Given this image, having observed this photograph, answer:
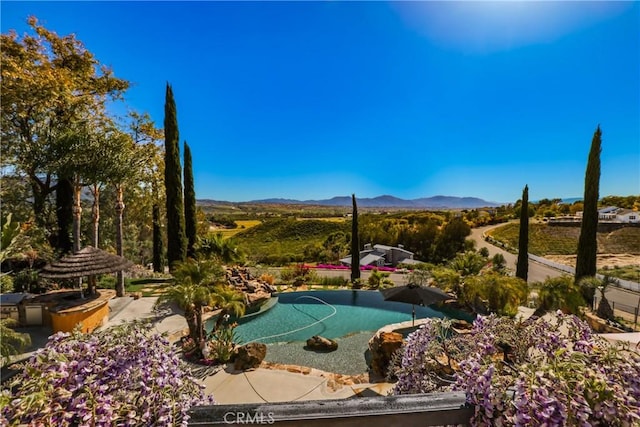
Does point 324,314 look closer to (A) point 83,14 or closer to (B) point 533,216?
(A) point 83,14

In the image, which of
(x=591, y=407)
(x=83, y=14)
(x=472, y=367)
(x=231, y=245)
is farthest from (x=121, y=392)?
(x=231, y=245)

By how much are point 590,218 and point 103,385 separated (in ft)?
61.5

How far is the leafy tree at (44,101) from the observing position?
10.3 m

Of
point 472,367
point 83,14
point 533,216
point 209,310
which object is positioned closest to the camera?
point 472,367

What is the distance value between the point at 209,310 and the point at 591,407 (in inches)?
453

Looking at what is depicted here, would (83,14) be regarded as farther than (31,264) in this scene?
No

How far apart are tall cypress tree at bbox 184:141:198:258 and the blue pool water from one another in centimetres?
738

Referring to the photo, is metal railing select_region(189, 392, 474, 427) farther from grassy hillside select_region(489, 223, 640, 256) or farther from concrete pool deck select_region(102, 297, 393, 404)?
grassy hillside select_region(489, 223, 640, 256)

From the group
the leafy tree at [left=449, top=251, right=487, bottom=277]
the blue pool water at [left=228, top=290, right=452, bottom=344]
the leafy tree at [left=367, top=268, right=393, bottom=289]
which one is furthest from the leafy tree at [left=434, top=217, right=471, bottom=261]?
the blue pool water at [left=228, top=290, right=452, bottom=344]

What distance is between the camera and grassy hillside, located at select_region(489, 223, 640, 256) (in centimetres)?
3500

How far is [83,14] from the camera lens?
6957 mm

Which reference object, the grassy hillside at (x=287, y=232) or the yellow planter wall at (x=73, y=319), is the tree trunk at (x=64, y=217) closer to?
the yellow planter wall at (x=73, y=319)

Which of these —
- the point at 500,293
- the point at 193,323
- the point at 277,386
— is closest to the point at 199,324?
the point at 193,323

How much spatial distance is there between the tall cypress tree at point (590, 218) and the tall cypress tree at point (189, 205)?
65.8 feet
